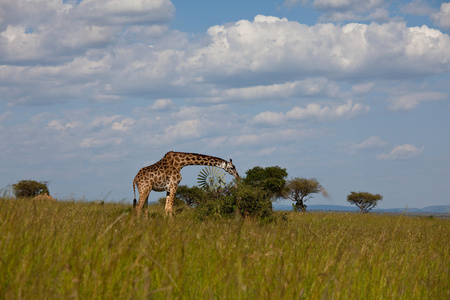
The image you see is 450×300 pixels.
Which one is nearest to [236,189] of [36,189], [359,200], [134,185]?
[134,185]

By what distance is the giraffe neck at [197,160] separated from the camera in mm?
17172

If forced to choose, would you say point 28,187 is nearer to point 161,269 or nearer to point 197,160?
point 197,160

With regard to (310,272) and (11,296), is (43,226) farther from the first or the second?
(310,272)

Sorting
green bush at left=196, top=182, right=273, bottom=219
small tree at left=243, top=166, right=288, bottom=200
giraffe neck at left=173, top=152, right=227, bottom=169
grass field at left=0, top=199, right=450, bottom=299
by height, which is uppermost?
small tree at left=243, top=166, right=288, bottom=200

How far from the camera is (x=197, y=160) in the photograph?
57.8 feet

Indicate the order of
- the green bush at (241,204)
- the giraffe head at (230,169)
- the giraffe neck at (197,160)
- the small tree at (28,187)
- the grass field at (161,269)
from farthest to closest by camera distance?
1. the small tree at (28,187)
2. the giraffe head at (230,169)
3. the giraffe neck at (197,160)
4. the green bush at (241,204)
5. the grass field at (161,269)

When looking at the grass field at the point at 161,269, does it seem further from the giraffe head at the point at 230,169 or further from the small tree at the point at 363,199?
the small tree at the point at 363,199

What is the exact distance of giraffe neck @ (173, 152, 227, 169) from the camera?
17.2 m

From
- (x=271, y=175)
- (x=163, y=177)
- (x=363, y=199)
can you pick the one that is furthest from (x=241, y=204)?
(x=363, y=199)

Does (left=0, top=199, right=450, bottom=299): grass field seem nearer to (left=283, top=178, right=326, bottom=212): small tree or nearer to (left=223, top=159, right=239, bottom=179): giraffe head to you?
(left=223, top=159, right=239, bottom=179): giraffe head

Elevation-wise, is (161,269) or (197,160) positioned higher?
(197,160)

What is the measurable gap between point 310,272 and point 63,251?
2.71 m

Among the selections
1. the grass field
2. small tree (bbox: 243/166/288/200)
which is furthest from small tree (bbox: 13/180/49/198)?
the grass field

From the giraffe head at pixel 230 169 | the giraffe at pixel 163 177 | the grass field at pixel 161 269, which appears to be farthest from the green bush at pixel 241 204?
the grass field at pixel 161 269
